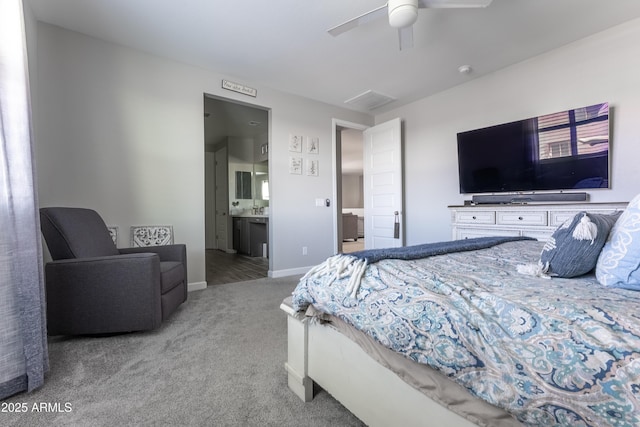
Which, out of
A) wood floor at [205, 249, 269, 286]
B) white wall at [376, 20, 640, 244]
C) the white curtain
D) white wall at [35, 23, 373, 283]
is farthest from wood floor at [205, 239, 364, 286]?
white wall at [376, 20, 640, 244]

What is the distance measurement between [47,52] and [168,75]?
0.96 meters

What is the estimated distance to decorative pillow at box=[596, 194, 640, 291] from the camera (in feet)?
2.66

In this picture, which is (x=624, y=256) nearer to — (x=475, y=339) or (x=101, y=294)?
(x=475, y=339)

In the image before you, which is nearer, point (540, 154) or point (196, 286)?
point (540, 154)

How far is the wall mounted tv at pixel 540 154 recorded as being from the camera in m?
2.64

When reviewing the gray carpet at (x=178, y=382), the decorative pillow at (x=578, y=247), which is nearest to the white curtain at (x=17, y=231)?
the gray carpet at (x=178, y=382)

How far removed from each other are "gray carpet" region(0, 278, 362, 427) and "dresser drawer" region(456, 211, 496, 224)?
2363mm

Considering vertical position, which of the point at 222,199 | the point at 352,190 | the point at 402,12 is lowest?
the point at 222,199

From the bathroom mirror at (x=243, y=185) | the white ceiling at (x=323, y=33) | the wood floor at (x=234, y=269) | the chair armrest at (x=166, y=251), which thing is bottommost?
the wood floor at (x=234, y=269)

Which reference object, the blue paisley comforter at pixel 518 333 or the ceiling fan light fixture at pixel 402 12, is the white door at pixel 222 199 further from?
the blue paisley comforter at pixel 518 333

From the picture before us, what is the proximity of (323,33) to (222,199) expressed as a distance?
5002 mm

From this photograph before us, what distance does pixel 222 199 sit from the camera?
6812 mm

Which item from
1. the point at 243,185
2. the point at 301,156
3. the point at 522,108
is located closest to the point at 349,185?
the point at 243,185

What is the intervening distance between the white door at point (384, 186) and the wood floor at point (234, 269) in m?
1.86
